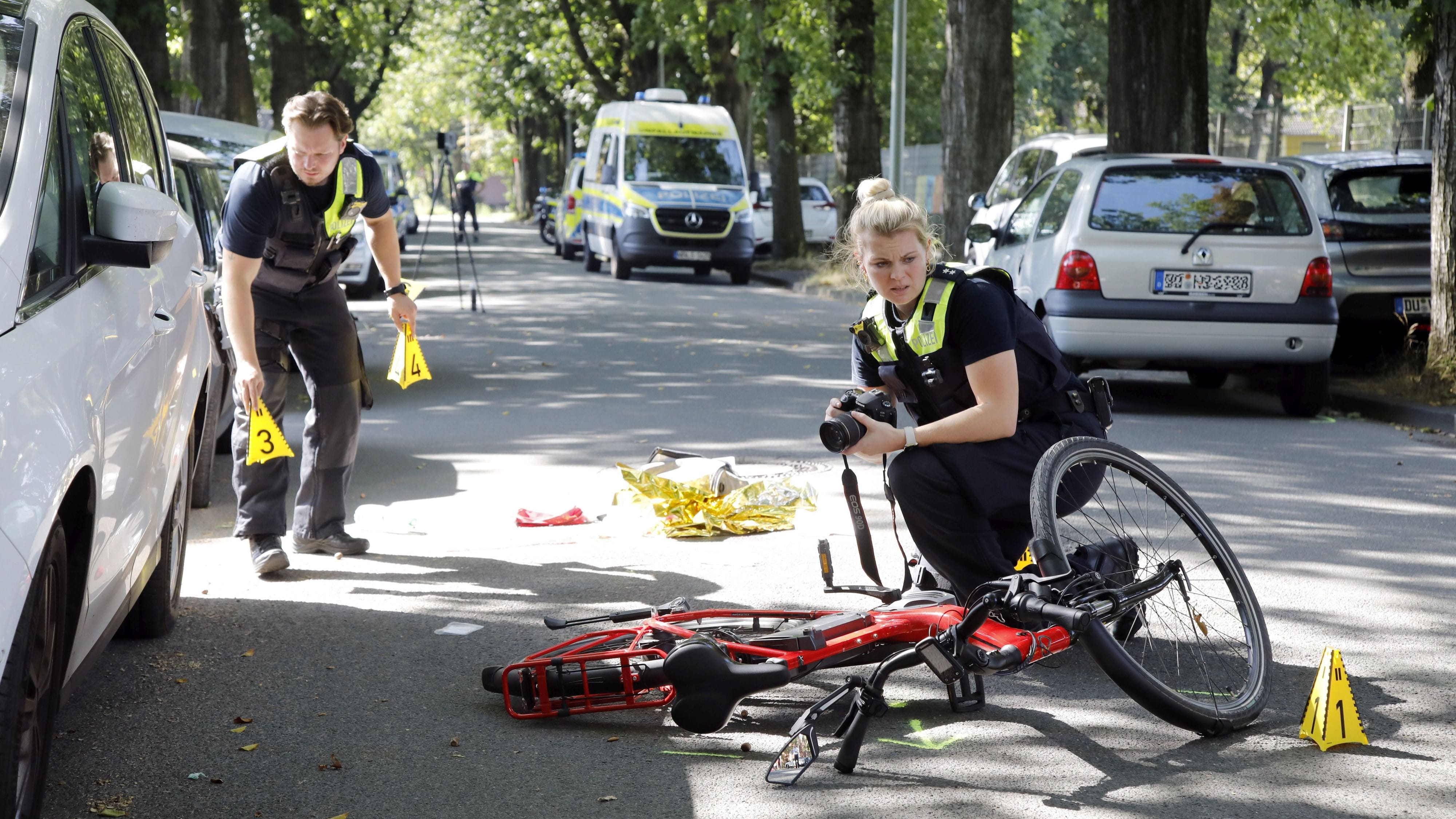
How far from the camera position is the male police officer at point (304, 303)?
5.80 meters

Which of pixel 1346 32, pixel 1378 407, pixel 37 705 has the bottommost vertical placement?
pixel 1378 407

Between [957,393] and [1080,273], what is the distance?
6.07m

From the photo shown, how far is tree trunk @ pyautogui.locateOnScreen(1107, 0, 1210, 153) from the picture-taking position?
15.2 metres

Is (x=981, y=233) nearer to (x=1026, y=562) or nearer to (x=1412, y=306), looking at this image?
(x=1412, y=306)

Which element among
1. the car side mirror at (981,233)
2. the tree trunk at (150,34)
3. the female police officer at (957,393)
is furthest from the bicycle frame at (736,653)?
the tree trunk at (150,34)

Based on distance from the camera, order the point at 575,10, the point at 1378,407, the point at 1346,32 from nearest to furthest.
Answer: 1. the point at 1378,407
2. the point at 1346,32
3. the point at 575,10

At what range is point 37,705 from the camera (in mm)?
3072

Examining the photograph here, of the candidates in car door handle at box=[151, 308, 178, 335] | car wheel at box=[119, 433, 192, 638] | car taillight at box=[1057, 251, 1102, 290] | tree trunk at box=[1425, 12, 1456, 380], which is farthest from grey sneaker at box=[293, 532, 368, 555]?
tree trunk at box=[1425, 12, 1456, 380]

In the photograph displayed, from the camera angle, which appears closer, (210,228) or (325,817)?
(325,817)

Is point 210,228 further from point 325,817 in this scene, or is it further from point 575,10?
point 575,10

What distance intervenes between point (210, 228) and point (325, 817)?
5.59 m

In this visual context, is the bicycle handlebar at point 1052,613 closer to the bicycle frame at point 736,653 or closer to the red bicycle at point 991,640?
the red bicycle at point 991,640

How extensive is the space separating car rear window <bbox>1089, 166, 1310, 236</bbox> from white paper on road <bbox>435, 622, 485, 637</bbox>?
6.41 metres

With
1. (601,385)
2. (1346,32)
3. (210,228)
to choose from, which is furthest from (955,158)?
(1346,32)
